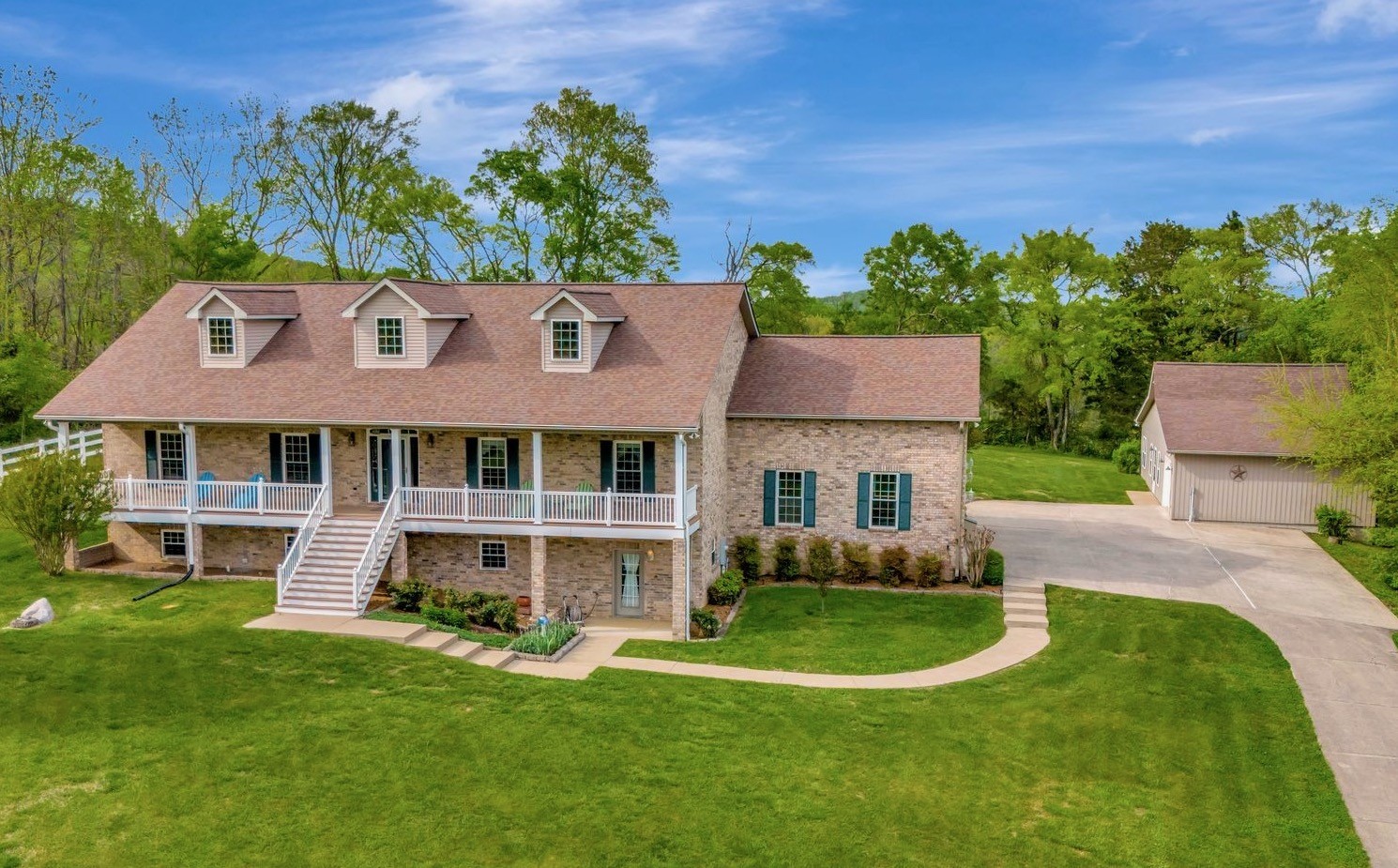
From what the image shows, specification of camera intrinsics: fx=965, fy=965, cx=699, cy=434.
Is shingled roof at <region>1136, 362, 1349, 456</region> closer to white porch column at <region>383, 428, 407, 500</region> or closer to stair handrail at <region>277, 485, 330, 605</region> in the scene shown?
white porch column at <region>383, 428, 407, 500</region>

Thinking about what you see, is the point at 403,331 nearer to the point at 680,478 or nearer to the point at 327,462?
the point at 327,462

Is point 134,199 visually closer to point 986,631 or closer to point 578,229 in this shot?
point 578,229

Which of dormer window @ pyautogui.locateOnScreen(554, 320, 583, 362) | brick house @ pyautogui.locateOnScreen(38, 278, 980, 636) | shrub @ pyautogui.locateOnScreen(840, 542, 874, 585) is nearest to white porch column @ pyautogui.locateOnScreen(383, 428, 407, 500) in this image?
brick house @ pyautogui.locateOnScreen(38, 278, 980, 636)

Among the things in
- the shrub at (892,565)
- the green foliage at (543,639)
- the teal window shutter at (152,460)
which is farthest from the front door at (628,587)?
the teal window shutter at (152,460)

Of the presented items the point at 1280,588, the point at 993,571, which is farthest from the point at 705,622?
the point at 1280,588

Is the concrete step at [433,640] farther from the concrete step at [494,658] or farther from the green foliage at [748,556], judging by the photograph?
the green foliage at [748,556]
